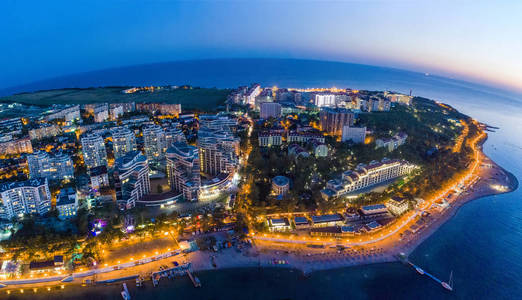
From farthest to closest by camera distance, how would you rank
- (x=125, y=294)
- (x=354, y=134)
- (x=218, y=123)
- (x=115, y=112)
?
(x=115, y=112), (x=218, y=123), (x=354, y=134), (x=125, y=294)

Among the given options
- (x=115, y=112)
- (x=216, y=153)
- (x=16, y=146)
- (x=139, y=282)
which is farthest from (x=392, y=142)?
(x=16, y=146)

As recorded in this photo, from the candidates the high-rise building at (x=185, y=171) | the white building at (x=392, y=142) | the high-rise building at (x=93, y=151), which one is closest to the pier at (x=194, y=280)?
the high-rise building at (x=185, y=171)

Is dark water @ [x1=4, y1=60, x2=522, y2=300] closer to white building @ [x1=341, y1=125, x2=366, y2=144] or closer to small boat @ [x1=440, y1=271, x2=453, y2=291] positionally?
small boat @ [x1=440, y1=271, x2=453, y2=291]

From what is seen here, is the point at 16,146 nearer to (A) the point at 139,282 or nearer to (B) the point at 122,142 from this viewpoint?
(B) the point at 122,142

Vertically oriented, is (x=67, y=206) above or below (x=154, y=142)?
below

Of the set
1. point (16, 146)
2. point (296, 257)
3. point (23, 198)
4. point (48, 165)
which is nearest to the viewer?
point (296, 257)

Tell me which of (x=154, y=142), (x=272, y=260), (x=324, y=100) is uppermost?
(x=324, y=100)
